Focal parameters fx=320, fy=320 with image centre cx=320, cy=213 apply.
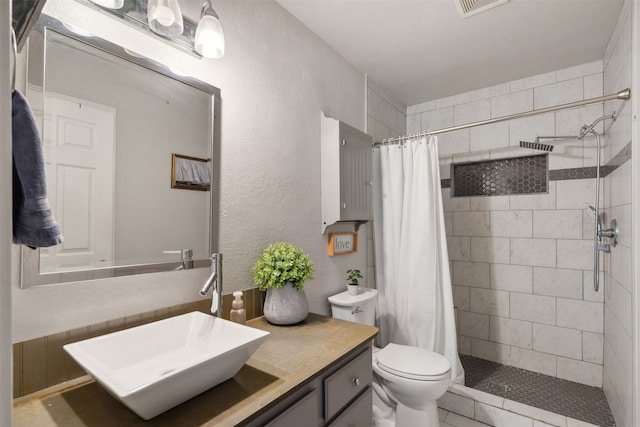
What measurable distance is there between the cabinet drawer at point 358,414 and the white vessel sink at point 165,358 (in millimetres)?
512

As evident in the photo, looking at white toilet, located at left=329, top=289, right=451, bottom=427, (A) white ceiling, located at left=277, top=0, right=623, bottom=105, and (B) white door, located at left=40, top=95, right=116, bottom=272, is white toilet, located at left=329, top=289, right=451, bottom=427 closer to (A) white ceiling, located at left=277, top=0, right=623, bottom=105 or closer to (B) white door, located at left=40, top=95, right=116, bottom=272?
(B) white door, located at left=40, top=95, right=116, bottom=272

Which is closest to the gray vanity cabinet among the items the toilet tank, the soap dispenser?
the soap dispenser

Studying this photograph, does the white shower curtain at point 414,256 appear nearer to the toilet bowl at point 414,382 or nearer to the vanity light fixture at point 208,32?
the toilet bowl at point 414,382

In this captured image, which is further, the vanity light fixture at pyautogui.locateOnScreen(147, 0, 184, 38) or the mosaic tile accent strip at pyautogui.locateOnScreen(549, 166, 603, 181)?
the mosaic tile accent strip at pyautogui.locateOnScreen(549, 166, 603, 181)

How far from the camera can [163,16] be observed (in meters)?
1.11

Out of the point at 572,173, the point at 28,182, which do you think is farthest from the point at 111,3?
the point at 572,173

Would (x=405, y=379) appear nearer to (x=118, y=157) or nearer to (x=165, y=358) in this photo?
(x=165, y=358)

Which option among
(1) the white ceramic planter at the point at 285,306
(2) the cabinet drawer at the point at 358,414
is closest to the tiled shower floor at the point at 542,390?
(2) the cabinet drawer at the point at 358,414

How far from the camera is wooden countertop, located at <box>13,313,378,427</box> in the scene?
2.60 ft

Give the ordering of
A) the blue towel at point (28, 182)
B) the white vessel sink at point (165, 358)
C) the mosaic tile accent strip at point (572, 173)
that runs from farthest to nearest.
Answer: the mosaic tile accent strip at point (572, 173) < the white vessel sink at point (165, 358) < the blue towel at point (28, 182)

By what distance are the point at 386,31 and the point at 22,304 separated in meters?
2.20

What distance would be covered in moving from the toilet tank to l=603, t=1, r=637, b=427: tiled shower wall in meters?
1.34

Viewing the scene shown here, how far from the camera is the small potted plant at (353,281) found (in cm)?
212

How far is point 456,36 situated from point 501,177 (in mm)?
1336
